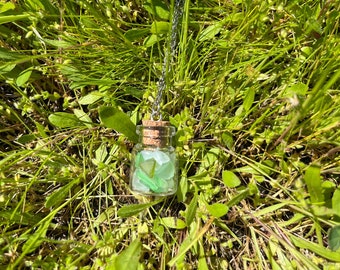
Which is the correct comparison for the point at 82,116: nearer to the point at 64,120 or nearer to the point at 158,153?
the point at 64,120

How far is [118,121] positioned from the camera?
1122 mm

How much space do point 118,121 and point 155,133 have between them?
11cm

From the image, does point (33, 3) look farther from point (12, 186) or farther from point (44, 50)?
point (12, 186)

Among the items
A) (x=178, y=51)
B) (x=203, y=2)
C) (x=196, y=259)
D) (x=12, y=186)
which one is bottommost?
(x=196, y=259)

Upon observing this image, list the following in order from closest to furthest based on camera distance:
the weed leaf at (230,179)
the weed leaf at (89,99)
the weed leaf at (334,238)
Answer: the weed leaf at (334,238), the weed leaf at (230,179), the weed leaf at (89,99)

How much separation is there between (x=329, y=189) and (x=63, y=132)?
0.77 meters

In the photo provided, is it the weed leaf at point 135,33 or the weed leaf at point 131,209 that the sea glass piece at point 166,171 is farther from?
the weed leaf at point 135,33

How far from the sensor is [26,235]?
1114 millimetres

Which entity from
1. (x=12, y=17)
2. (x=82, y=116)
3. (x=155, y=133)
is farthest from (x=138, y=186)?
(x=12, y=17)

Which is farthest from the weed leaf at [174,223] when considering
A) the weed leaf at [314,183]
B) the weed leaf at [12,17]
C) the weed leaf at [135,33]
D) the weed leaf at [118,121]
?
the weed leaf at [12,17]

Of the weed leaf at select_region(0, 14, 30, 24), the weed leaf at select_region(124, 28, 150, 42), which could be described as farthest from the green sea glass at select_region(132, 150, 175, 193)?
the weed leaf at select_region(0, 14, 30, 24)

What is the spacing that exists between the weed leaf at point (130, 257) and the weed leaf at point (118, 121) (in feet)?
0.95

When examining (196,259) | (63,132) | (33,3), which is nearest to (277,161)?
(196,259)

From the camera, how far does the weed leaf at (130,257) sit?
1054 mm
